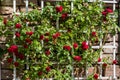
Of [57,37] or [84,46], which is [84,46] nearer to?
[84,46]

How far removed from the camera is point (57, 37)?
9.73 feet

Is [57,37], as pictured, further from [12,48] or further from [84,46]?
[12,48]

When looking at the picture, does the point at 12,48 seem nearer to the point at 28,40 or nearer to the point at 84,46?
the point at 28,40

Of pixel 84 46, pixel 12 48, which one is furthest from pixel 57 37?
pixel 12 48

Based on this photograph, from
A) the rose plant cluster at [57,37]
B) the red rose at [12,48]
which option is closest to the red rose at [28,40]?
the rose plant cluster at [57,37]

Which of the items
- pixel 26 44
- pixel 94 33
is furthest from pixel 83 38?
pixel 26 44

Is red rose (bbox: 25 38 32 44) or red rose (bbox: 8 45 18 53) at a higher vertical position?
red rose (bbox: 25 38 32 44)

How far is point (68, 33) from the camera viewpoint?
3035mm

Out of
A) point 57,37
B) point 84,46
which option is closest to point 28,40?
point 57,37

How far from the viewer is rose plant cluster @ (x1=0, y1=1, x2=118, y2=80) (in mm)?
2979

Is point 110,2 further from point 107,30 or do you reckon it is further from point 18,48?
point 18,48

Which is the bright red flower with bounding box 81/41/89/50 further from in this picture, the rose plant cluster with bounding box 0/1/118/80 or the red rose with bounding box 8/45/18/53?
the red rose with bounding box 8/45/18/53

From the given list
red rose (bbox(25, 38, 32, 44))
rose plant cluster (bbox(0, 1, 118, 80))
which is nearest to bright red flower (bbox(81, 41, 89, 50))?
rose plant cluster (bbox(0, 1, 118, 80))

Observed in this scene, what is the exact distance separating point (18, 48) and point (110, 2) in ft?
3.50
